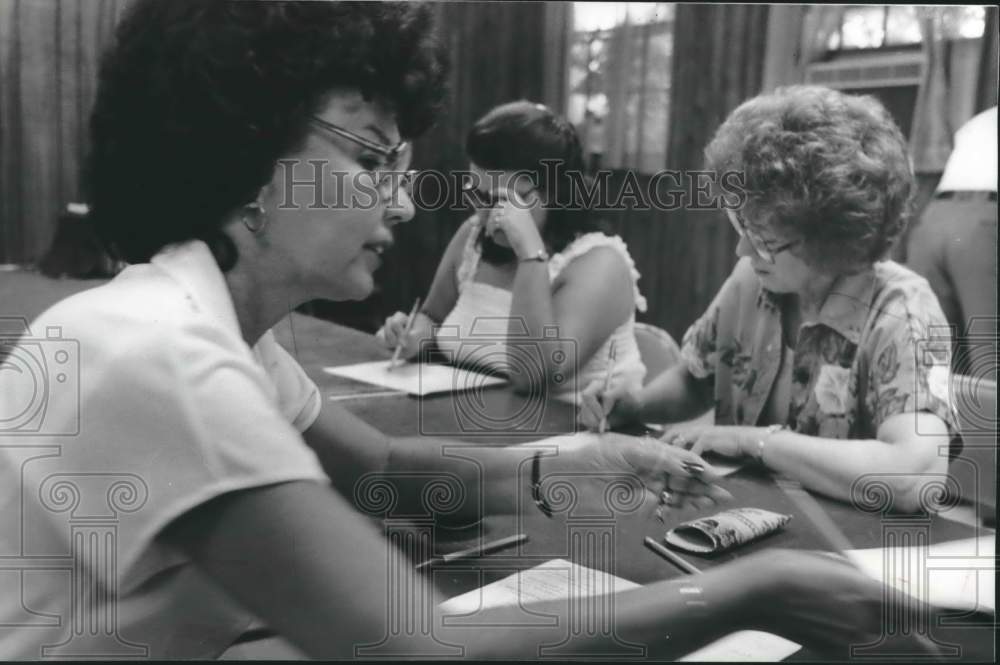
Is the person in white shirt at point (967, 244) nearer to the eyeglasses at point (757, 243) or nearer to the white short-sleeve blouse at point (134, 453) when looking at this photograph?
the eyeglasses at point (757, 243)

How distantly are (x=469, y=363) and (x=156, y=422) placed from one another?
43 cm

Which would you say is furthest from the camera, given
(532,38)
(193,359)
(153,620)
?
(532,38)

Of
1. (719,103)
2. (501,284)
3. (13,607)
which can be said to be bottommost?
(13,607)

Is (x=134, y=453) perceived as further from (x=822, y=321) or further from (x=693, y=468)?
(x=822, y=321)

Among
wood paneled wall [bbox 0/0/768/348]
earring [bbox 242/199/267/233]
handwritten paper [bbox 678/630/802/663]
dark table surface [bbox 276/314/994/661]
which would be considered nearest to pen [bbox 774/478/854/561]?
dark table surface [bbox 276/314/994/661]

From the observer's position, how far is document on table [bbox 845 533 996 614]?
3.75 ft

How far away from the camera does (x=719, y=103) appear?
3.70 ft

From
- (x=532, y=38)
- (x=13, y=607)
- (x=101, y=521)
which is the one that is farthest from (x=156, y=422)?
(x=532, y=38)

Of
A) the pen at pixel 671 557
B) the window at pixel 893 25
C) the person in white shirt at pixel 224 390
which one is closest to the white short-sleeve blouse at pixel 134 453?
the person in white shirt at pixel 224 390

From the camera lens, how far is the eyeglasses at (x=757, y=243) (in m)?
1.12

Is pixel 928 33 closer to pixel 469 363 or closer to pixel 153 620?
pixel 469 363

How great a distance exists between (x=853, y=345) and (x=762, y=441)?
182 millimetres

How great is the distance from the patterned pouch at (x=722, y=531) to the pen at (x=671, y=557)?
0.04ft

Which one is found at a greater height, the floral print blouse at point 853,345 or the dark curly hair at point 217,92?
the dark curly hair at point 217,92
